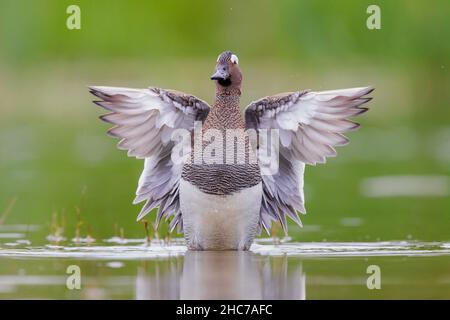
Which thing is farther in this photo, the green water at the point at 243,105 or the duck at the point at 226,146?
the duck at the point at 226,146

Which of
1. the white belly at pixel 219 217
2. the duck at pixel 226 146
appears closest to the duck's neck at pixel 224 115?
the duck at pixel 226 146

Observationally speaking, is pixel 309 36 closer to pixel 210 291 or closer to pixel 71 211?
pixel 71 211

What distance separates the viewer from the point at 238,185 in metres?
8.05

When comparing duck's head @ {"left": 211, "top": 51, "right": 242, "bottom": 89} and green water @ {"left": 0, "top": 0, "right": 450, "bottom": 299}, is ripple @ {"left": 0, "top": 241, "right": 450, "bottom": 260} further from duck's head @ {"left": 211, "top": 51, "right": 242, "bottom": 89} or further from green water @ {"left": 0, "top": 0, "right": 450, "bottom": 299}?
duck's head @ {"left": 211, "top": 51, "right": 242, "bottom": 89}

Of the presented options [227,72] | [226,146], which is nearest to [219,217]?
[226,146]

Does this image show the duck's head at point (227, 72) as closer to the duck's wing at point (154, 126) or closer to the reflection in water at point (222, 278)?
the duck's wing at point (154, 126)

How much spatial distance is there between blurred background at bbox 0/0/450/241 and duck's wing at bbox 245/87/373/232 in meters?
5.30

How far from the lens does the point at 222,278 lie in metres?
6.93

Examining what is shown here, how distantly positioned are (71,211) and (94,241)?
222 centimetres

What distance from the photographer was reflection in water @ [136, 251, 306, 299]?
6.35 meters

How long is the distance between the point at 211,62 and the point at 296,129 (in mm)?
12318

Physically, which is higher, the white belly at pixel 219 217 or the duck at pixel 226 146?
the duck at pixel 226 146

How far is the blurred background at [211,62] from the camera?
16109mm

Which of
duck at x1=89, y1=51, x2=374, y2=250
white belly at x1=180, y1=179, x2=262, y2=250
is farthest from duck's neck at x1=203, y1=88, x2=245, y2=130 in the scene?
white belly at x1=180, y1=179, x2=262, y2=250
